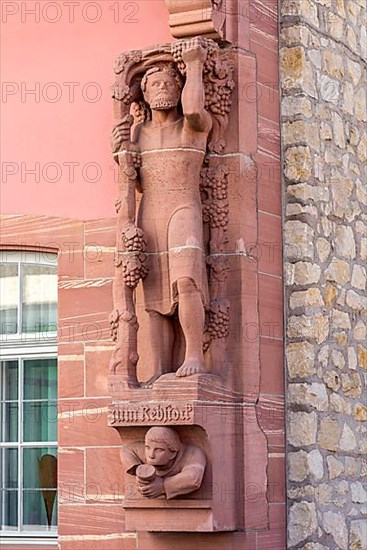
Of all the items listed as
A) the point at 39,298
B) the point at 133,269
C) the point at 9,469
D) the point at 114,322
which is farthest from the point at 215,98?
the point at 9,469

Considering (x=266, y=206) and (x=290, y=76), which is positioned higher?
(x=290, y=76)

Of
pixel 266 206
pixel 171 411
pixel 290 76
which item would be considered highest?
pixel 290 76

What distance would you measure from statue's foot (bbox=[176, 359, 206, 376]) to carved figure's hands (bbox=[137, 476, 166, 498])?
0.52 m

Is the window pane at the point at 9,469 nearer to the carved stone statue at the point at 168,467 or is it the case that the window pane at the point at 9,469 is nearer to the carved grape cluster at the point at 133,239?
the carved stone statue at the point at 168,467

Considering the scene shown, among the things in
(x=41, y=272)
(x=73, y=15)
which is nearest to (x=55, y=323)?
(x=41, y=272)

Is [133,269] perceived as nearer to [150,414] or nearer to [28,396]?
[150,414]

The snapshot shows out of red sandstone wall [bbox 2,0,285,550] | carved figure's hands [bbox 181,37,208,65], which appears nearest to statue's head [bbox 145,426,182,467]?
red sandstone wall [bbox 2,0,285,550]

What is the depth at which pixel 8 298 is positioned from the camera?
29.1ft

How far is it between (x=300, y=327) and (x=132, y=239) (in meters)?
1.10

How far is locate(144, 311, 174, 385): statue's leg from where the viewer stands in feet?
25.9

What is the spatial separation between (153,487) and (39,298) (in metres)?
1.59

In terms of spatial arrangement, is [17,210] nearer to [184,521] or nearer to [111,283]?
[111,283]

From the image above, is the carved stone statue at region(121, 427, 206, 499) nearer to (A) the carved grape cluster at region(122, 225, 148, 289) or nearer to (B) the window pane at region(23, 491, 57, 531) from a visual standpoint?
(A) the carved grape cluster at region(122, 225, 148, 289)

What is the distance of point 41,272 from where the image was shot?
8797mm
